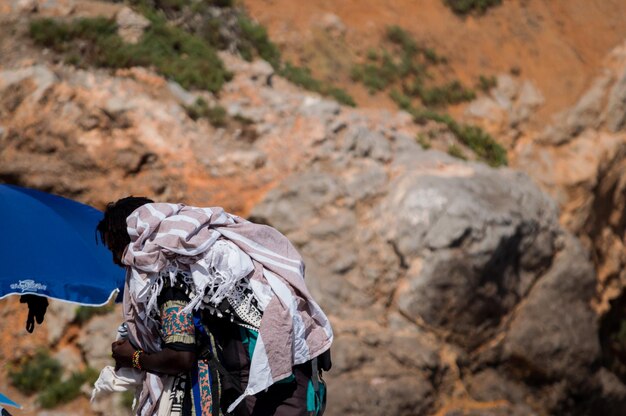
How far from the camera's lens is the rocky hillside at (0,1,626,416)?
5812mm

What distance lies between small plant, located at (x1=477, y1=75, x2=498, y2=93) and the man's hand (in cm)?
810

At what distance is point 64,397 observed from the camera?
5.52 meters

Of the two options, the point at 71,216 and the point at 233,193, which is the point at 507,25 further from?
the point at 71,216

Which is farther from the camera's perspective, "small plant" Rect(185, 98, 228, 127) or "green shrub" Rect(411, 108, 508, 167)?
"green shrub" Rect(411, 108, 508, 167)

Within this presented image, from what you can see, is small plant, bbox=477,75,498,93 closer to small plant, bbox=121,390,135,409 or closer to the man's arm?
small plant, bbox=121,390,135,409

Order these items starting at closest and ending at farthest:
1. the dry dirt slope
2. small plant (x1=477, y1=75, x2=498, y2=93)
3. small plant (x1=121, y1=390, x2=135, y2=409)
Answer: small plant (x1=121, y1=390, x2=135, y2=409) → the dry dirt slope → small plant (x1=477, y1=75, x2=498, y2=93)

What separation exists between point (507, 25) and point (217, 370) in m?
9.61

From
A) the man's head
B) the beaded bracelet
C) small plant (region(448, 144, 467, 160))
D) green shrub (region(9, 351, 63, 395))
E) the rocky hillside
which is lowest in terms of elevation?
green shrub (region(9, 351, 63, 395))

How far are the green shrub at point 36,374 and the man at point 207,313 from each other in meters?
3.03

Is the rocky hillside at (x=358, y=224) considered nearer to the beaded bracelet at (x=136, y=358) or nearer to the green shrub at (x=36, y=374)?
the green shrub at (x=36, y=374)

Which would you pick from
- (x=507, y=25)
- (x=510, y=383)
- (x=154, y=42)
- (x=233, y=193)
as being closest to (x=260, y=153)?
(x=233, y=193)

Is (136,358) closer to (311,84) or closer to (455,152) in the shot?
(455,152)

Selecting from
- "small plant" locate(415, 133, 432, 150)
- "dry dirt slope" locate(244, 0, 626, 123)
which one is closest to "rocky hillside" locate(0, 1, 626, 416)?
"small plant" locate(415, 133, 432, 150)

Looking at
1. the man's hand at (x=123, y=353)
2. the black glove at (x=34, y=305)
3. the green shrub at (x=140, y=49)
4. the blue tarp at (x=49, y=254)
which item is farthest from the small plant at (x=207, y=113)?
the man's hand at (x=123, y=353)
